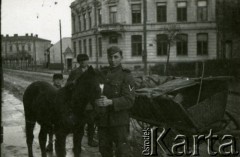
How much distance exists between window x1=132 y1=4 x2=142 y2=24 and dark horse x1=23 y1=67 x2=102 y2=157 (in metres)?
36.1

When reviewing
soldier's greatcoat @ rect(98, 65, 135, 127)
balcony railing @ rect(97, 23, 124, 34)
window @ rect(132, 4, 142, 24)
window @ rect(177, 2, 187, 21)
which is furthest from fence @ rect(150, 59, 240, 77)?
soldier's greatcoat @ rect(98, 65, 135, 127)

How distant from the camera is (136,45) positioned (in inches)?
1642

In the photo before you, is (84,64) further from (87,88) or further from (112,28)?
(112,28)

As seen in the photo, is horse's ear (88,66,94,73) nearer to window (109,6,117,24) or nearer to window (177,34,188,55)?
window (177,34,188,55)

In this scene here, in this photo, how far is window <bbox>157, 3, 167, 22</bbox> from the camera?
4132 centimetres

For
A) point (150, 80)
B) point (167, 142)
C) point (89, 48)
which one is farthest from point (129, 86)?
point (89, 48)

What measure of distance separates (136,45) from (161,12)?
4.92m

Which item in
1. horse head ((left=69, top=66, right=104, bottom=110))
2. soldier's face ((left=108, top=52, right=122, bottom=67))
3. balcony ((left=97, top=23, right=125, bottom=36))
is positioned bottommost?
horse head ((left=69, top=66, right=104, bottom=110))

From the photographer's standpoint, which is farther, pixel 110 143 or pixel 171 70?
pixel 171 70

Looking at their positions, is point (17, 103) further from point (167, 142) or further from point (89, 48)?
point (89, 48)

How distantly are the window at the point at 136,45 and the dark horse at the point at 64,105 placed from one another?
115 ft

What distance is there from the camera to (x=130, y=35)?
137 ft

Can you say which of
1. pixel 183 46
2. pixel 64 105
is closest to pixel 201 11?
pixel 183 46

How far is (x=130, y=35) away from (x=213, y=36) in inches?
384
